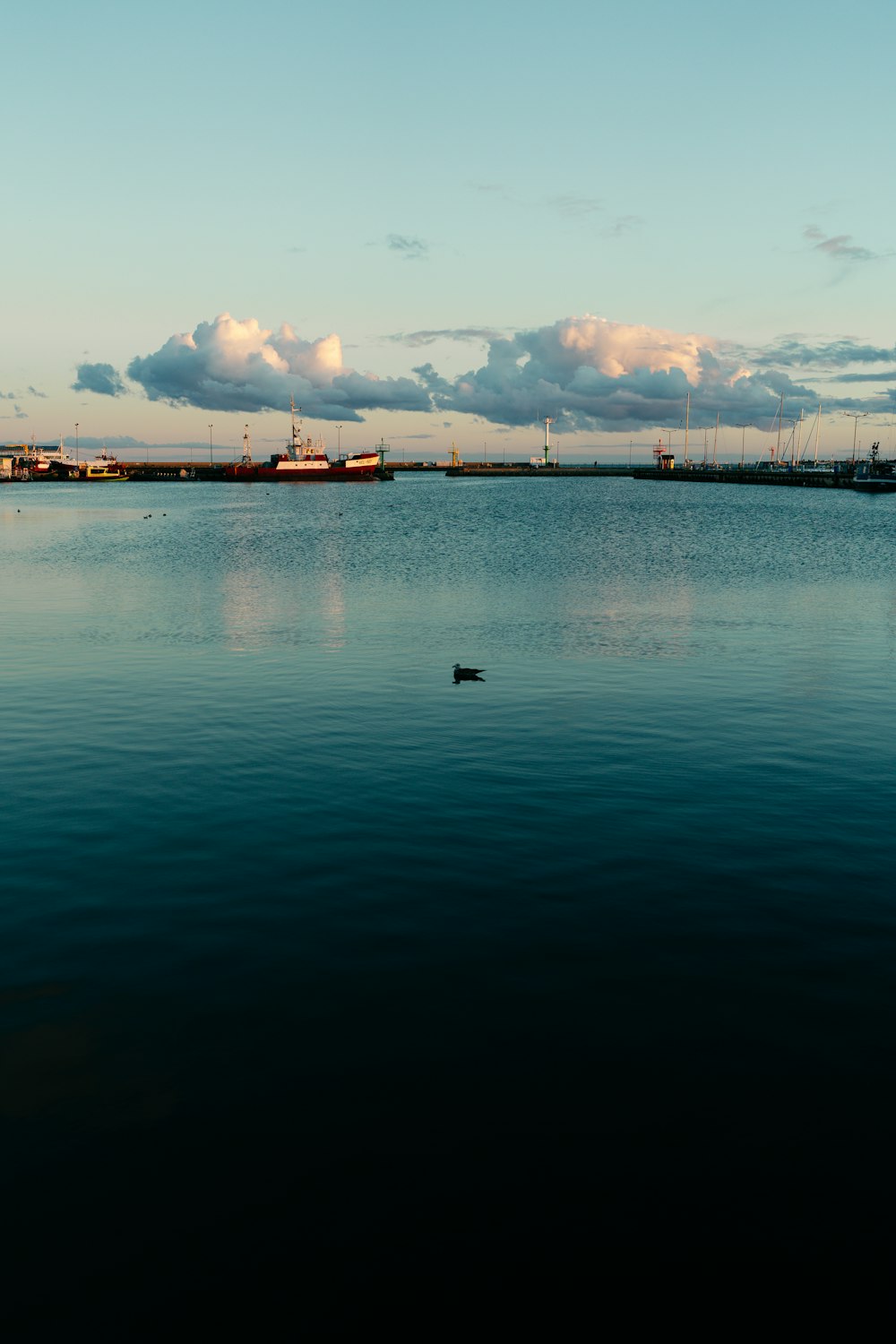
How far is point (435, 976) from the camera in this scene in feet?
41.2

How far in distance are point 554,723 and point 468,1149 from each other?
16231 millimetres

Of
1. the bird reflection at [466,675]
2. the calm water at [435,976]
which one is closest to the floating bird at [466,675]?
the bird reflection at [466,675]

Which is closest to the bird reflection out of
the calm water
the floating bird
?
the floating bird

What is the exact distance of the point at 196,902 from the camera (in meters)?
14.7

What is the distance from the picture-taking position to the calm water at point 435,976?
8.43 meters

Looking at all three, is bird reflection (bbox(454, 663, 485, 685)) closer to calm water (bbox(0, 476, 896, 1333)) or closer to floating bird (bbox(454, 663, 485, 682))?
floating bird (bbox(454, 663, 485, 682))

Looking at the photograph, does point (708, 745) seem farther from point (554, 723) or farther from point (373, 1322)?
point (373, 1322)

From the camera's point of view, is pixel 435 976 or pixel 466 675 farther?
pixel 466 675

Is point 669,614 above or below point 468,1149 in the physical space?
above

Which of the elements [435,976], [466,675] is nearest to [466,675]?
[466,675]

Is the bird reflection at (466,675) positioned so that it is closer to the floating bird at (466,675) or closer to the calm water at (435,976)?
the floating bird at (466,675)

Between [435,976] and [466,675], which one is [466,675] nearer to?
[466,675]

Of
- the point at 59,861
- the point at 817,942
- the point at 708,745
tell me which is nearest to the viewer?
the point at 817,942

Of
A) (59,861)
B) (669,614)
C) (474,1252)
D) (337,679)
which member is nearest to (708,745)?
(337,679)
